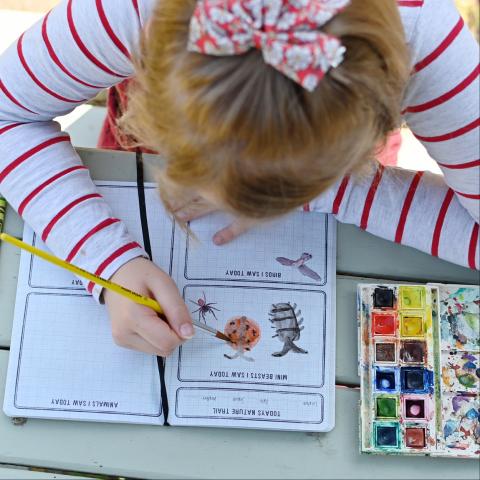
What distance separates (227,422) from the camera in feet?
2.33

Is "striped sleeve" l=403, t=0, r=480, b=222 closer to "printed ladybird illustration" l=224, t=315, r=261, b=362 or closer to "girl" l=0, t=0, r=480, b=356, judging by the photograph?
"girl" l=0, t=0, r=480, b=356

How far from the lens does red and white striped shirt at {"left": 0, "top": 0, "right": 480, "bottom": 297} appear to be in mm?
643

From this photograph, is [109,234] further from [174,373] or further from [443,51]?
[443,51]

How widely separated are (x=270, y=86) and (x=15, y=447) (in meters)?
0.50

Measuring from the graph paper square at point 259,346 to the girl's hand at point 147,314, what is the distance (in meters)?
0.04

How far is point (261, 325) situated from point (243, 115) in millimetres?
333

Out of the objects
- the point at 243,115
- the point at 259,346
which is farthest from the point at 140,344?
the point at 243,115

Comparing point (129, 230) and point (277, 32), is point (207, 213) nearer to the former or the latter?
point (129, 230)

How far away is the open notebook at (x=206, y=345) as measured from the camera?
0.72 meters

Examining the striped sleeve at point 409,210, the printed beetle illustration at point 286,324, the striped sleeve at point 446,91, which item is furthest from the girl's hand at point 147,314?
the striped sleeve at point 446,91

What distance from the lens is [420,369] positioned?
72 cm

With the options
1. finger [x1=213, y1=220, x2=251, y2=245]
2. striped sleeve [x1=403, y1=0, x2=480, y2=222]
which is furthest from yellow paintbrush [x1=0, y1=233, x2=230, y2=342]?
striped sleeve [x1=403, y1=0, x2=480, y2=222]

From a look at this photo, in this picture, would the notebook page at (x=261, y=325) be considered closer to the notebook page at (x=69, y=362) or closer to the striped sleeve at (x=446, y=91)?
the notebook page at (x=69, y=362)

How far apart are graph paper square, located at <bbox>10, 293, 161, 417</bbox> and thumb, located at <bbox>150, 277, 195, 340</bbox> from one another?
2.4 inches
